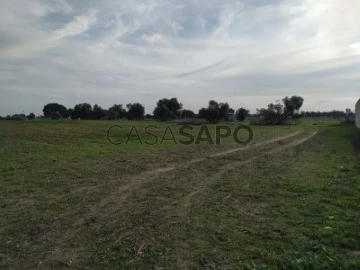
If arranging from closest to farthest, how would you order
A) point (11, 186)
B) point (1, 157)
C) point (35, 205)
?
point (35, 205)
point (11, 186)
point (1, 157)

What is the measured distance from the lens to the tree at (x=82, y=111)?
79125 millimetres

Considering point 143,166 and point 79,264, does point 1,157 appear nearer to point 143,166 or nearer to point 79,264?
point 143,166

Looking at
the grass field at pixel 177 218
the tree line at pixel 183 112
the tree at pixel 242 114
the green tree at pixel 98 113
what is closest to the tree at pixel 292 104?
the tree line at pixel 183 112

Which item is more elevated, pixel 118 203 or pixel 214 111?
pixel 214 111

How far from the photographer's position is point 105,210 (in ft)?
19.4

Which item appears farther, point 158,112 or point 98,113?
point 98,113

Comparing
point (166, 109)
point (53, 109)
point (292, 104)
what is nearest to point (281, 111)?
point (292, 104)

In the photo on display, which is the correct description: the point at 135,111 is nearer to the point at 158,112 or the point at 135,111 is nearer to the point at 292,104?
the point at 158,112

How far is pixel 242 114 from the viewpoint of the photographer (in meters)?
83.4

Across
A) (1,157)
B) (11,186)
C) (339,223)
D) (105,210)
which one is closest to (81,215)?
(105,210)

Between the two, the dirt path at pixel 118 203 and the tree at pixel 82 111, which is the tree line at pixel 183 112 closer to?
the tree at pixel 82 111

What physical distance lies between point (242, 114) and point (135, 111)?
26.2m

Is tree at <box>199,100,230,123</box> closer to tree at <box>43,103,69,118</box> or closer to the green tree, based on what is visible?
the green tree

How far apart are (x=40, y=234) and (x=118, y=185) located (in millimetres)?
3196
